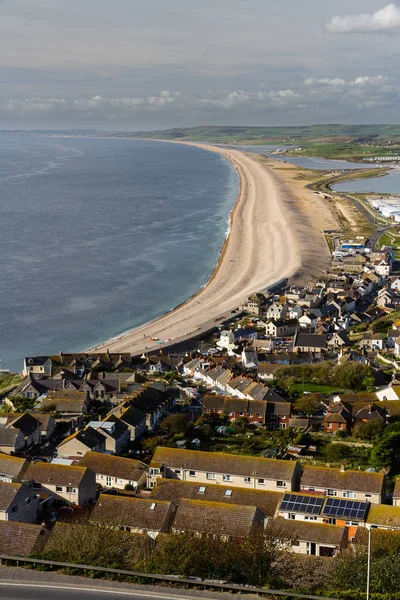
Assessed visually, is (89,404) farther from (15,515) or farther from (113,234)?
(113,234)

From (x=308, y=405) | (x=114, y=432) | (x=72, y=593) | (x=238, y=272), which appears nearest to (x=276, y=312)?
(x=238, y=272)

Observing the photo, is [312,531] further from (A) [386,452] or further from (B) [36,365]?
(B) [36,365]

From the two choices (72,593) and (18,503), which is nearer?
(72,593)

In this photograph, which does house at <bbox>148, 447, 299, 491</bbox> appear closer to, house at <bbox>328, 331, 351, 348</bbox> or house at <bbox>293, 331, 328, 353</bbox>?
house at <bbox>293, 331, 328, 353</bbox>

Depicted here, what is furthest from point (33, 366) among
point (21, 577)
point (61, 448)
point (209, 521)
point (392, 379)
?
point (21, 577)

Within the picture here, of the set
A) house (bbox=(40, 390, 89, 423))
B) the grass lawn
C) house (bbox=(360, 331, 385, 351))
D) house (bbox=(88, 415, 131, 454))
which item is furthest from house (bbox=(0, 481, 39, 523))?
house (bbox=(360, 331, 385, 351))
